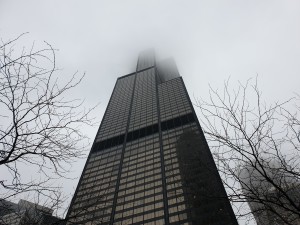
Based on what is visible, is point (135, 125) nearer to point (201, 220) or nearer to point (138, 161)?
point (138, 161)

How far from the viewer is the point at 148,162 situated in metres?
99.7

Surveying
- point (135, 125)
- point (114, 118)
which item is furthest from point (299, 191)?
point (114, 118)

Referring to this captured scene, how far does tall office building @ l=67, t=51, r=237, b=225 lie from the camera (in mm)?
76000

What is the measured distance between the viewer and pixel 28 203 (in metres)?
14.2

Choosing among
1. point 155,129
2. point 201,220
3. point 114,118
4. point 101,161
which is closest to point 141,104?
point 114,118

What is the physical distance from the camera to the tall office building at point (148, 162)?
249 ft

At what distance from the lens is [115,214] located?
8312 cm

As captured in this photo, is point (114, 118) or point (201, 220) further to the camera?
point (114, 118)

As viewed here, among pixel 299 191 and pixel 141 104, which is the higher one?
pixel 141 104

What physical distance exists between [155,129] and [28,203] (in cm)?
10603

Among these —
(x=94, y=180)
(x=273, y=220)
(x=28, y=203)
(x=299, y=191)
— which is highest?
(x=94, y=180)

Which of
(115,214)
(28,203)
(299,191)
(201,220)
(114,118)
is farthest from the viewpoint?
(114,118)

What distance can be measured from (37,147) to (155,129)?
368 ft

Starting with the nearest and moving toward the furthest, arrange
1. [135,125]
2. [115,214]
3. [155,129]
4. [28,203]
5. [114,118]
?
[28,203] → [115,214] → [155,129] → [135,125] → [114,118]
